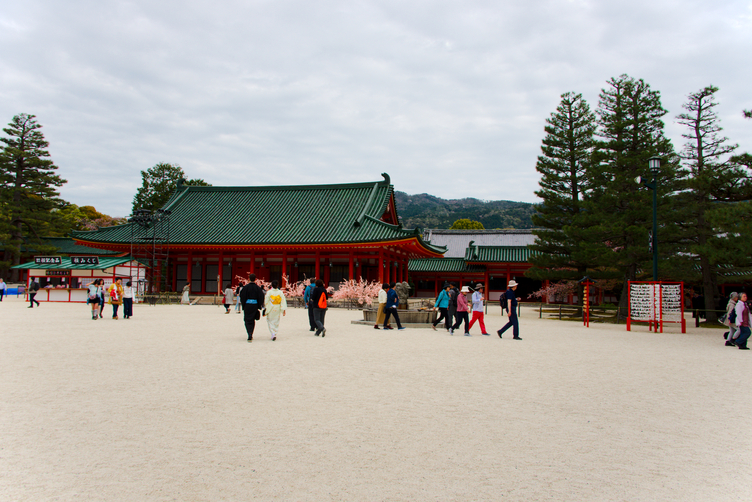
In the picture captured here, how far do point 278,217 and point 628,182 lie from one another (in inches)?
855

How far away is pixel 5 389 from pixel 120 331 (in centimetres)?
714

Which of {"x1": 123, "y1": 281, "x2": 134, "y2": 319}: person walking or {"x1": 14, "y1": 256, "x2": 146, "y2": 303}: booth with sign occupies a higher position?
{"x1": 14, "y1": 256, "x2": 146, "y2": 303}: booth with sign

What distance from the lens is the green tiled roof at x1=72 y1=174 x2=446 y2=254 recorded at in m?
29.4

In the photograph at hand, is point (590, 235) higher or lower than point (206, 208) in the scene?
lower

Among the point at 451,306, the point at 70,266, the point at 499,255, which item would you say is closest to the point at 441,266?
the point at 499,255

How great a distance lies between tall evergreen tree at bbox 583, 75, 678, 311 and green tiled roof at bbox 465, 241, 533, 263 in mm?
15640

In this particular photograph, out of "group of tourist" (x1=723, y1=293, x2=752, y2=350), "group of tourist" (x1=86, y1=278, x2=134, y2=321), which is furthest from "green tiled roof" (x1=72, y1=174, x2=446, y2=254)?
"group of tourist" (x1=723, y1=293, x2=752, y2=350)

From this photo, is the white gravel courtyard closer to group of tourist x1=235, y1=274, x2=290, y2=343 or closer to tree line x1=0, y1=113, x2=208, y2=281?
group of tourist x1=235, y1=274, x2=290, y2=343

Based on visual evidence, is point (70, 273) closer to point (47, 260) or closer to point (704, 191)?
point (47, 260)

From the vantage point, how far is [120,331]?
42.5 feet

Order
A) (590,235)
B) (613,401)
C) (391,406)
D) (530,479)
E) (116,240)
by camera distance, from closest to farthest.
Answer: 1. (530,479)
2. (391,406)
3. (613,401)
4. (590,235)
5. (116,240)

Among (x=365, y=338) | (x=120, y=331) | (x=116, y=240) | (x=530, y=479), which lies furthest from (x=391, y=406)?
(x=116, y=240)

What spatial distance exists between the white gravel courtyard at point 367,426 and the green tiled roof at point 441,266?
29.6 meters

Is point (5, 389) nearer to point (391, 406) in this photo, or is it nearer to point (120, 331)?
point (391, 406)
